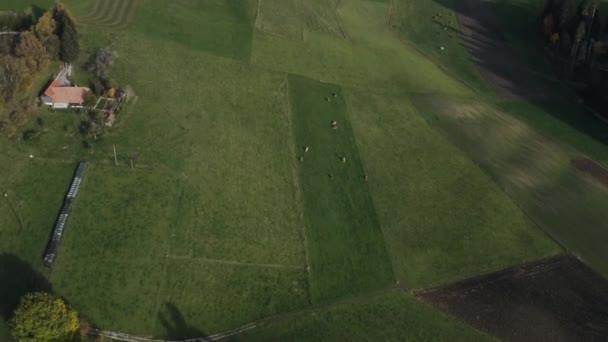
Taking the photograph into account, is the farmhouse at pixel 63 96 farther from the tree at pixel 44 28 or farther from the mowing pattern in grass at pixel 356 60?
the mowing pattern in grass at pixel 356 60

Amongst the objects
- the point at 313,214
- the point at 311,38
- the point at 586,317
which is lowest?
the point at 586,317

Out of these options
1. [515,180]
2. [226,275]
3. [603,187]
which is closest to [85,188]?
[226,275]

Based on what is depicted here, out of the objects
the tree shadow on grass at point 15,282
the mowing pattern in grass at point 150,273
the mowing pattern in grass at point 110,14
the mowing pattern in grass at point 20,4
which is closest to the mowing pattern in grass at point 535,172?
the mowing pattern in grass at point 150,273

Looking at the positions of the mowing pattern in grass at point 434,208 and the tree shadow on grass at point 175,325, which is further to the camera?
the mowing pattern in grass at point 434,208

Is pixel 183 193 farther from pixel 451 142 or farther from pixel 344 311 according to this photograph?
pixel 451 142

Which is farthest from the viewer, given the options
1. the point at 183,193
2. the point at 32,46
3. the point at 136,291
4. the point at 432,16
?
the point at 432,16

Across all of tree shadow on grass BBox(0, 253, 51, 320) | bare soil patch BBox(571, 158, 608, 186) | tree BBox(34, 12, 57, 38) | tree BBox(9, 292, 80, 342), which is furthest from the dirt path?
tree BBox(9, 292, 80, 342)

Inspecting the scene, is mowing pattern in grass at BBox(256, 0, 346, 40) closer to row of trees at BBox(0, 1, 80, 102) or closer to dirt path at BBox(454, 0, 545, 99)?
dirt path at BBox(454, 0, 545, 99)
